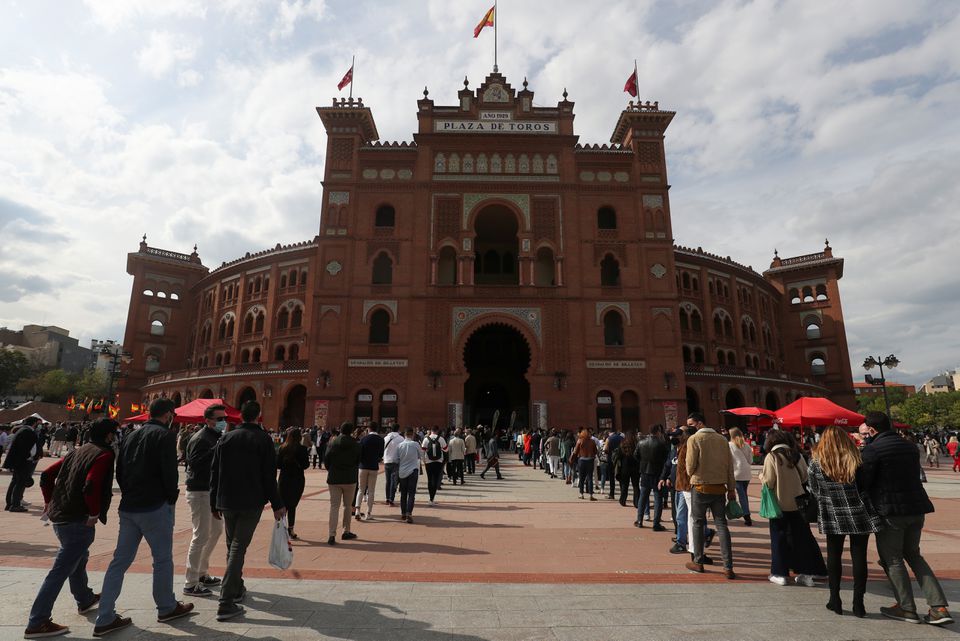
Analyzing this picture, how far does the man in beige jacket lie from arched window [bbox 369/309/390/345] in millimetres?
25688

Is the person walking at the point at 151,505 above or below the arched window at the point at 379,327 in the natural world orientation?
below

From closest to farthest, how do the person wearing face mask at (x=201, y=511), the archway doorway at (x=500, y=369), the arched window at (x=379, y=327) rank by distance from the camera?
the person wearing face mask at (x=201, y=511) → the arched window at (x=379, y=327) → the archway doorway at (x=500, y=369)

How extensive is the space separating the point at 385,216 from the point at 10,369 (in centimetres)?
5913

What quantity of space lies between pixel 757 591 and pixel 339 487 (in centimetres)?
597

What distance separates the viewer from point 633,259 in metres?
32.1

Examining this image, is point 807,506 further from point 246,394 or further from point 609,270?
point 246,394

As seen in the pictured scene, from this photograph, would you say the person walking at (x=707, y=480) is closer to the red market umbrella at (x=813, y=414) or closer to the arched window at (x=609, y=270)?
the red market umbrella at (x=813, y=414)

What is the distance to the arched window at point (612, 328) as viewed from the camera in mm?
31266

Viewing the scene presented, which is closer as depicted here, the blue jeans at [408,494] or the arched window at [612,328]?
the blue jeans at [408,494]

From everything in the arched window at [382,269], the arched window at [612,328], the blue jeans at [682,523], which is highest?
the arched window at [382,269]

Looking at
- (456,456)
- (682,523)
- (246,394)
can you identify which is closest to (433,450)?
(456,456)

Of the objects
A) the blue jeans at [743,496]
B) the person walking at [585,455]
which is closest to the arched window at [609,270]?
the person walking at [585,455]

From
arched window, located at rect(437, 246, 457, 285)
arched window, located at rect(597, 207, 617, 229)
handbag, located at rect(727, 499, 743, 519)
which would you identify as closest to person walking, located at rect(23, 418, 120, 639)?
handbag, located at rect(727, 499, 743, 519)

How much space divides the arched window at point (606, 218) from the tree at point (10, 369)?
7075 cm
